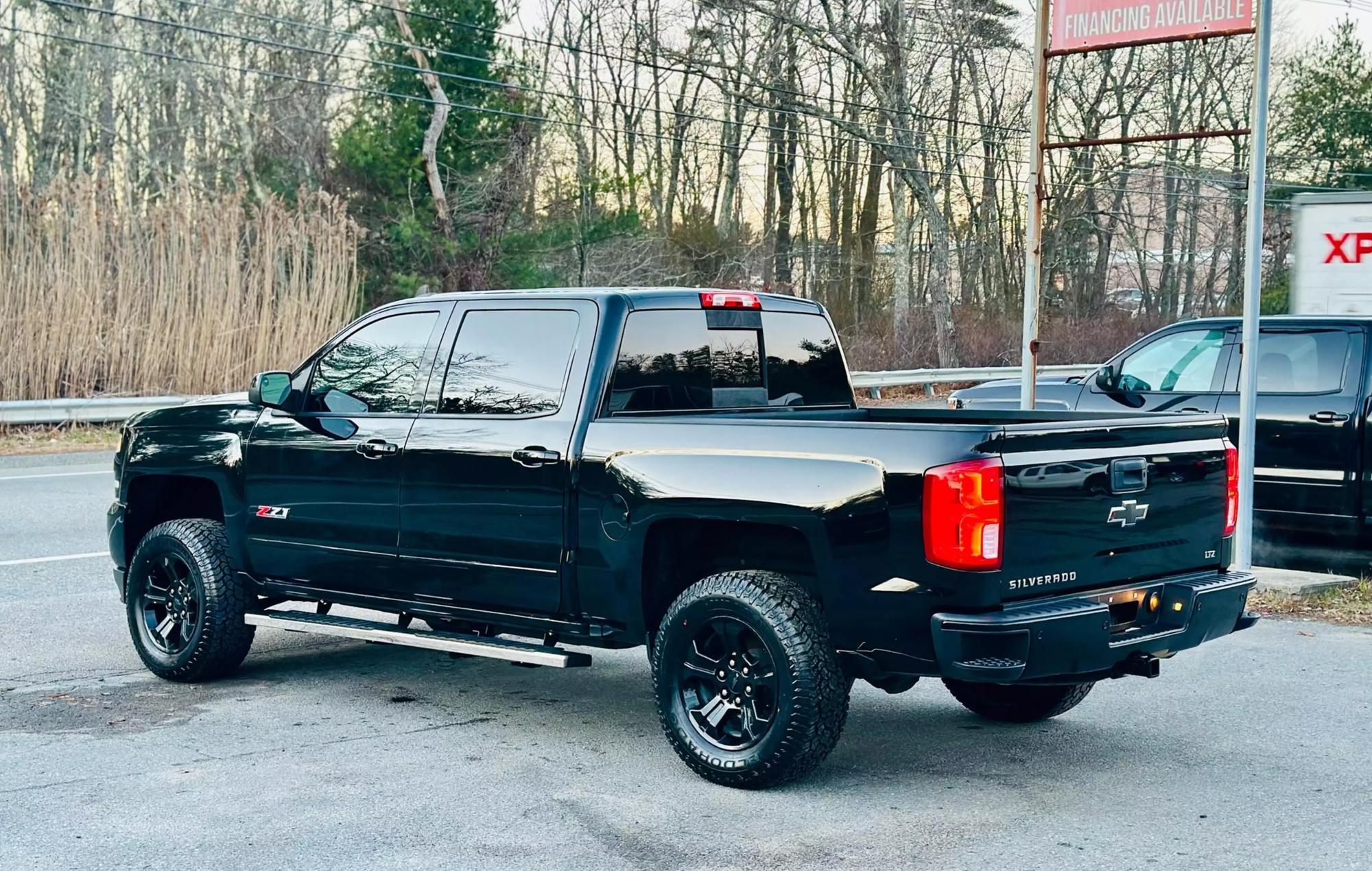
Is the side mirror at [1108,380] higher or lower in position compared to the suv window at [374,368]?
lower

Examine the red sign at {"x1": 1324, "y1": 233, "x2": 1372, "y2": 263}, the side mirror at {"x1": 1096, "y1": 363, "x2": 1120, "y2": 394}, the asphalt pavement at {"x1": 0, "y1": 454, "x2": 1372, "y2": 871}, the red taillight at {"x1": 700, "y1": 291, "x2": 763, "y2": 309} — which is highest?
the red sign at {"x1": 1324, "y1": 233, "x2": 1372, "y2": 263}

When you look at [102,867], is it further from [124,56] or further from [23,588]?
[124,56]

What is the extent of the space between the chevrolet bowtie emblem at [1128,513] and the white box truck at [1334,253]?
17.4ft

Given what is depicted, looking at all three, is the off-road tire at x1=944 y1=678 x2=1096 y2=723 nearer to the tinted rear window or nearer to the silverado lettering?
the silverado lettering

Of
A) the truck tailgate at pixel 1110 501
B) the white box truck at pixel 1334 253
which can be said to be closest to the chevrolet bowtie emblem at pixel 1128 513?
the truck tailgate at pixel 1110 501

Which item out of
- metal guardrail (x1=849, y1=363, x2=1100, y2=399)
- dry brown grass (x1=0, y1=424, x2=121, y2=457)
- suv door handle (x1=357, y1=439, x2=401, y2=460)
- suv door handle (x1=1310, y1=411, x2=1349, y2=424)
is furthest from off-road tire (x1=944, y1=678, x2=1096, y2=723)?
metal guardrail (x1=849, y1=363, x2=1100, y2=399)

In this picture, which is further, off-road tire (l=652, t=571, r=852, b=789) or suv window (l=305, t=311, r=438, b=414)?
suv window (l=305, t=311, r=438, b=414)

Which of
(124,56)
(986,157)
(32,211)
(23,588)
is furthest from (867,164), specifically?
(23,588)

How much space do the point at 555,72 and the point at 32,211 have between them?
1873 centimetres

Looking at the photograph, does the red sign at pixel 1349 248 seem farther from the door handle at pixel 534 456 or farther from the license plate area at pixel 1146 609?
the door handle at pixel 534 456

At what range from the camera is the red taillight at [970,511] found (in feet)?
16.1

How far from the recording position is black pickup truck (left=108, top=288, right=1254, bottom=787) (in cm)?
505

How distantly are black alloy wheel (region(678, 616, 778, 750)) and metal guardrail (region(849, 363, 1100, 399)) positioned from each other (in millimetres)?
20254

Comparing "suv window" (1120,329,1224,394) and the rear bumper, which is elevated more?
"suv window" (1120,329,1224,394)
